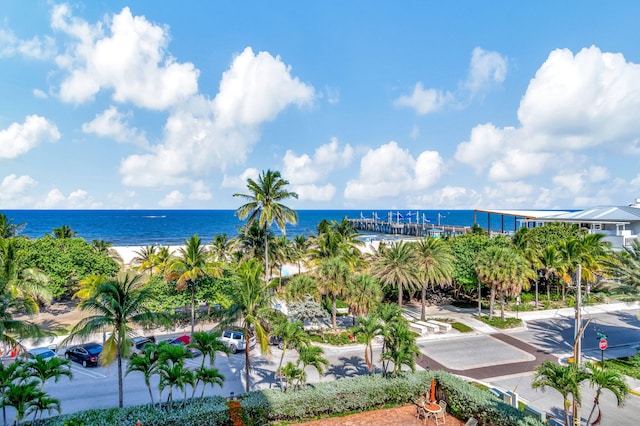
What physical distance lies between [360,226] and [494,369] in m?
148

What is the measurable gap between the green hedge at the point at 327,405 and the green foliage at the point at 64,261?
23.1 m

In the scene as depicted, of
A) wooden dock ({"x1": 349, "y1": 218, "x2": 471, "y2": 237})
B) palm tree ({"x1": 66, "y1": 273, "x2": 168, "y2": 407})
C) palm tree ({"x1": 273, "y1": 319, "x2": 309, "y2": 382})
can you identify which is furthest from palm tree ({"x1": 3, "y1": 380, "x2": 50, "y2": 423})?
wooden dock ({"x1": 349, "y1": 218, "x2": 471, "y2": 237})

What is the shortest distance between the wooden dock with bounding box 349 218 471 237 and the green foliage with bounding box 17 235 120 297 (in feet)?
291

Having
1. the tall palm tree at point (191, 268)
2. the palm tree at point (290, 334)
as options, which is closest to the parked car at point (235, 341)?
the tall palm tree at point (191, 268)

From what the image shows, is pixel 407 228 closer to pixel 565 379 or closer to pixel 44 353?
pixel 44 353

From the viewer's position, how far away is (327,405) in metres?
17.3

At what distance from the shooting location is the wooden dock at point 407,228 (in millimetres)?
113850

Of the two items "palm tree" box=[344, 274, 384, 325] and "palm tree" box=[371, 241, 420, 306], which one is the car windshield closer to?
"palm tree" box=[344, 274, 384, 325]

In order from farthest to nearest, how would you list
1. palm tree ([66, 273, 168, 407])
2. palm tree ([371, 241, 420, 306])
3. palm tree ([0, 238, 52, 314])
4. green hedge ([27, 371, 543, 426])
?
palm tree ([371, 241, 420, 306]) < palm tree ([0, 238, 52, 314]) < palm tree ([66, 273, 168, 407]) < green hedge ([27, 371, 543, 426])

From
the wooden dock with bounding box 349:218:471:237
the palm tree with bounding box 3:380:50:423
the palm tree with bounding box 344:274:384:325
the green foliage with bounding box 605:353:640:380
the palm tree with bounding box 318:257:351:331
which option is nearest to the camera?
the palm tree with bounding box 3:380:50:423

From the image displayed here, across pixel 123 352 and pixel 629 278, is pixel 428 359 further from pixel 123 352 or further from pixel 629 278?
pixel 123 352

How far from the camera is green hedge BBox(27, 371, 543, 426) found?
15.0 meters

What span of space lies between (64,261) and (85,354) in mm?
13876

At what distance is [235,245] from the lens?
4322cm
